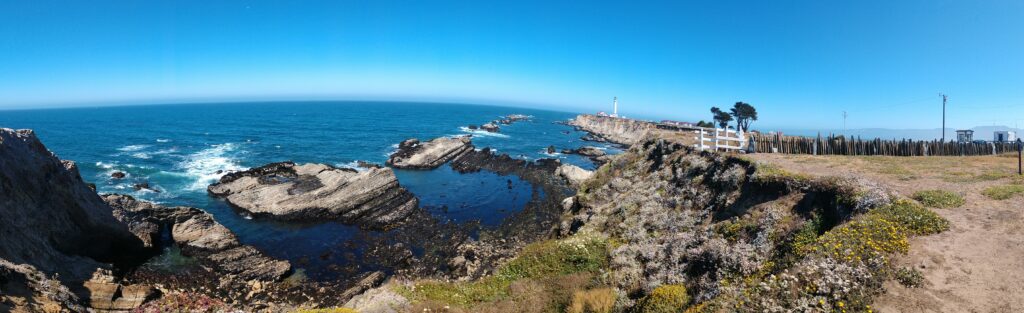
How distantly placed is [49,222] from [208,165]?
1623 inches

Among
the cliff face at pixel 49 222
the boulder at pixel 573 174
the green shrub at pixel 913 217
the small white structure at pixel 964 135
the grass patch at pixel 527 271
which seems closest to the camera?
the green shrub at pixel 913 217

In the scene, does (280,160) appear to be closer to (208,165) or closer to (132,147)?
(208,165)

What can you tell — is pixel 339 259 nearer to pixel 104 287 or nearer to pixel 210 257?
pixel 210 257

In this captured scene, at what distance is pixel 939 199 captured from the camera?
14867 mm

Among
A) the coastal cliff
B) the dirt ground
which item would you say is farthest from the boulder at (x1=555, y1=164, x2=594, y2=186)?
the dirt ground

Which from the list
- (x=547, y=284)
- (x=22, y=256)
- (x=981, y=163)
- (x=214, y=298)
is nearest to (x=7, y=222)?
(x=22, y=256)

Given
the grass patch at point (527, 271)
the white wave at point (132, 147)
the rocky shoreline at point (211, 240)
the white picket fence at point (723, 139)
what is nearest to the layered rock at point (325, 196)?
the rocky shoreline at point (211, 240)

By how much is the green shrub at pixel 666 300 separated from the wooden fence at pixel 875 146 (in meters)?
19.7

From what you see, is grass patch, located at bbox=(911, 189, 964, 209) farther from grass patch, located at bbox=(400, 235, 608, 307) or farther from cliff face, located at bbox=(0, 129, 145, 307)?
cliff face, located at bbox=(0, 129, 145, 307)

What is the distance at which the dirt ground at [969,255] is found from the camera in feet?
30.9

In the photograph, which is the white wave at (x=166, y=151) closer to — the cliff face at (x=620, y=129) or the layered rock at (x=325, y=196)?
the layered rock at (x=325, y=196)

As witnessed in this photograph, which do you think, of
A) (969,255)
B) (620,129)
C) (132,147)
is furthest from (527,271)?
(620,129)

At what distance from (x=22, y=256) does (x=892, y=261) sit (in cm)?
3332

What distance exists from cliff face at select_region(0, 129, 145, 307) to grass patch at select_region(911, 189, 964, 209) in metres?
32.9
